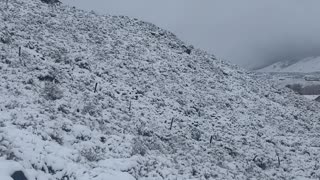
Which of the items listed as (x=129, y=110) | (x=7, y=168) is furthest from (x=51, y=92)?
(x=7, y=168)

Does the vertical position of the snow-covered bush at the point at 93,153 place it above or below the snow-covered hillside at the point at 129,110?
below

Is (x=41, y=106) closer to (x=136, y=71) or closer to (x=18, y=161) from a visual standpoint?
(x=18, y=161)

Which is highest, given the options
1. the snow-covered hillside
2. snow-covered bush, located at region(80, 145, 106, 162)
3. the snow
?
the snow-covered hillside

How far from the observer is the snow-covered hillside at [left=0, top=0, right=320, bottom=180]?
18.0m

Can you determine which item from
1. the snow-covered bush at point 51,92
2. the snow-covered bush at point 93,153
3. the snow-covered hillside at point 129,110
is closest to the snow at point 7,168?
the snow-covered hillside at point 129,110

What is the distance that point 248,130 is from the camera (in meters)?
29.0

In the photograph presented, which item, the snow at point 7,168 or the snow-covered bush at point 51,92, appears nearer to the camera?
the snow at point 7,168

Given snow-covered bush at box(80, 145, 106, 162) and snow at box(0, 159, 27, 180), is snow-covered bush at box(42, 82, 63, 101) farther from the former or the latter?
snow at box(0, 159, 27, 180)

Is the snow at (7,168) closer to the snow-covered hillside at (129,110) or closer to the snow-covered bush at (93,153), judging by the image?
the snow-covered hillside at (129,110)

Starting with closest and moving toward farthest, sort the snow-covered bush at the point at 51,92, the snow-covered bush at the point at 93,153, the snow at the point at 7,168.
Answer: the snow at the point at 7,168, the snow-covered bush at the point at 93,153, the snow-covered bush at the point at 51,92

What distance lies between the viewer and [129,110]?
24.7 meters

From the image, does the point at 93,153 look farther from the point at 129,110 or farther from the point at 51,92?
the point at 129,110

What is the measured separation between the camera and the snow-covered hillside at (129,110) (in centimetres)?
1800

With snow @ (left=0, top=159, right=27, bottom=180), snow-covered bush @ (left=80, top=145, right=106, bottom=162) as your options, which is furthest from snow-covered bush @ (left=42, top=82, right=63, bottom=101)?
snow @ (left=0, top=159, right=27, bottom=180)
